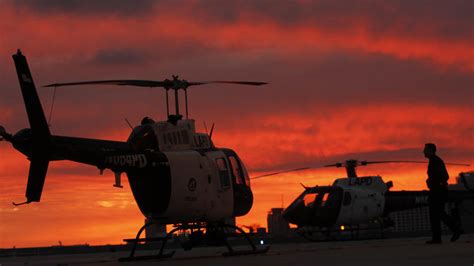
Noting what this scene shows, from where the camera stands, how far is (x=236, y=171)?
71.2 feet

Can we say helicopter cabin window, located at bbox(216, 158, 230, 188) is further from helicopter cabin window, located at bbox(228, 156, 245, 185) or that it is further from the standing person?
the standing person

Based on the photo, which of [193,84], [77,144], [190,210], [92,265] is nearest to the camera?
[92,265]

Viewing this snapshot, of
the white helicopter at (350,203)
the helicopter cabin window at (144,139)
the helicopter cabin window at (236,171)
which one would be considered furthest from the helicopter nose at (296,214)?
the helicopter cabin window at (144,139)

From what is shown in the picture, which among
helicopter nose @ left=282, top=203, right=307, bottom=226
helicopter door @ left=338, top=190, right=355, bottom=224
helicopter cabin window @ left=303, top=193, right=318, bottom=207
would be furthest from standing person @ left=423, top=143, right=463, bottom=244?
helicopter door @ left=338, top=190, right=355, bottom=224

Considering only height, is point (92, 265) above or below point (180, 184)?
below

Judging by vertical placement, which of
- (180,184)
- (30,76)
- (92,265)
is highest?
(30,76)

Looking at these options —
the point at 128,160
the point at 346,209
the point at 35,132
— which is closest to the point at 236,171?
the point at 128,160

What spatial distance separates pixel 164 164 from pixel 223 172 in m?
2.08

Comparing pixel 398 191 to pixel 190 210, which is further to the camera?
pixel 398 191

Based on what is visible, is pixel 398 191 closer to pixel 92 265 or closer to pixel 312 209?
pixel 312 209

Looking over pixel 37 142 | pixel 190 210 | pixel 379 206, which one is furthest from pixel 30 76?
pixel 379 206

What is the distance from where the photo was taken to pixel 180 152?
20203 millimetres

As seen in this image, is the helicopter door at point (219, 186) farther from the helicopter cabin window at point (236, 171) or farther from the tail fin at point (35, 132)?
the tail fin at point (35, 132)

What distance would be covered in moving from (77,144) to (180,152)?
100 inches
